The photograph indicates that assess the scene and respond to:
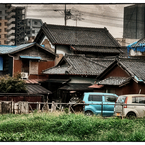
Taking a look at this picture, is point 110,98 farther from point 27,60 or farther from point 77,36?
point 77,36

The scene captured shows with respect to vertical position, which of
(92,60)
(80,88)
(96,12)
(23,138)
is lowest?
(23,138)

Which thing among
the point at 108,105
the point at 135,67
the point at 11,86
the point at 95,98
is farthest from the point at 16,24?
the point at 108,105

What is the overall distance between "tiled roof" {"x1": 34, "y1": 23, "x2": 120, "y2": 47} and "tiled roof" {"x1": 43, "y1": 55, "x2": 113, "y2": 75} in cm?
415

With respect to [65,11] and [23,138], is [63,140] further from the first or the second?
[65,11]

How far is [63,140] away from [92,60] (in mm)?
19884

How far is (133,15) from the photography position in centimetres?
2567

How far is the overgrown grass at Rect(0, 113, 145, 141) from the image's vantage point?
13578mm

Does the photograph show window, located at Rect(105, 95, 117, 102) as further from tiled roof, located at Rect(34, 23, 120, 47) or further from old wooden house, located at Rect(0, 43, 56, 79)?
tiled roof, located at Rect(34, 23, 120, 47)

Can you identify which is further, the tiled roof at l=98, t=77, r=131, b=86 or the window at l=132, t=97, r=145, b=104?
the tiled roof at l=98, t=77, r=131, b=86

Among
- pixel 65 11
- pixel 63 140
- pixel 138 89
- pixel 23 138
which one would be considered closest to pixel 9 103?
pixel 23 138

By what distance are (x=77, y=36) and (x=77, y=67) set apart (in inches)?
307

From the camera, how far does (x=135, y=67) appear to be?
24.1 metres

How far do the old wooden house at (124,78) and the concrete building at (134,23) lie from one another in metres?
3.70

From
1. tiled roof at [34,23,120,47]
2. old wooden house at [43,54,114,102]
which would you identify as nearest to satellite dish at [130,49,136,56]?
old wooden house at [43,54,114,102]
